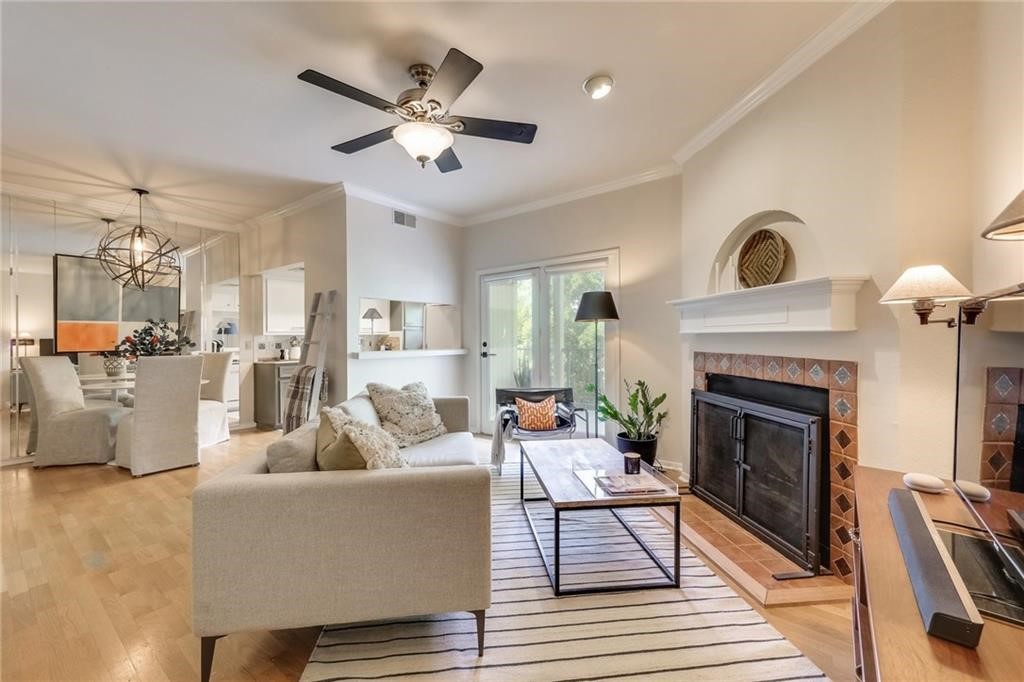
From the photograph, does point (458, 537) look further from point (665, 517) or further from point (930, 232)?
point (930, 232)

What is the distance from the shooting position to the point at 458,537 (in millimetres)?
1511

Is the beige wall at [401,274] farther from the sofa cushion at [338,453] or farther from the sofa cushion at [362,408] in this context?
the sofa cushion at [338,453]

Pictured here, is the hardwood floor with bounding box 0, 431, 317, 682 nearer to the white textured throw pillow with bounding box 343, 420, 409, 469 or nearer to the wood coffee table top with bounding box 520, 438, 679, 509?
the white textured throw pillow with bounding box 343, 420, 409, 469

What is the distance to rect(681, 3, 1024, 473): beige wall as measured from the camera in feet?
5.74

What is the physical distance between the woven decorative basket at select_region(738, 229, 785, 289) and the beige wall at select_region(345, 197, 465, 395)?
3.34m

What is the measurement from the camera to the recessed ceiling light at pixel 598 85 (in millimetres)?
2364

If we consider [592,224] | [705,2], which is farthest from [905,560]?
[592,224]

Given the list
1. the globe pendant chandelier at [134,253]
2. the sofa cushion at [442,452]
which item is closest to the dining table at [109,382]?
the globe pendant chandelier at [134,253]

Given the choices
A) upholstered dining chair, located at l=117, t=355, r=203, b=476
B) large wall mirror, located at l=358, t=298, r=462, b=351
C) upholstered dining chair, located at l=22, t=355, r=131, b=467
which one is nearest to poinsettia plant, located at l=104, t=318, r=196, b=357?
upholstered dining chair, located at l=22, t=355, r=131, b=467

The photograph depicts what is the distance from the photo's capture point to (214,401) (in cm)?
477

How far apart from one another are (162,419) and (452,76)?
13.0ft

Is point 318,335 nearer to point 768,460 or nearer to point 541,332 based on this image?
point 541,332

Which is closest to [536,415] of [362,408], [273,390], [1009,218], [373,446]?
[362,408]

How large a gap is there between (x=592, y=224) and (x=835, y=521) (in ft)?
10.2
